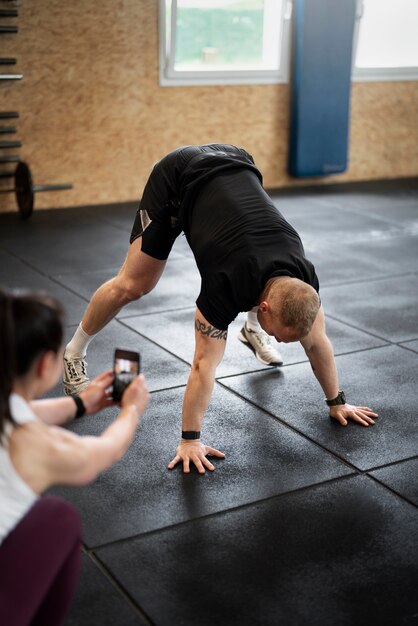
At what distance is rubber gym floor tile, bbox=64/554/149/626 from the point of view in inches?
72.8

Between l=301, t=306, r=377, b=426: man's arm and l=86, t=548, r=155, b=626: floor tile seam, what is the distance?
3.01 feet

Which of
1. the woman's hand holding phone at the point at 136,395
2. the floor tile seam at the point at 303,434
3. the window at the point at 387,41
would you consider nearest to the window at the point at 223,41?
the window at the point at 387,41

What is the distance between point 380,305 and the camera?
4270mm

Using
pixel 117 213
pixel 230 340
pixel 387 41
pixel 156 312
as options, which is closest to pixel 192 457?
pixel 230 340

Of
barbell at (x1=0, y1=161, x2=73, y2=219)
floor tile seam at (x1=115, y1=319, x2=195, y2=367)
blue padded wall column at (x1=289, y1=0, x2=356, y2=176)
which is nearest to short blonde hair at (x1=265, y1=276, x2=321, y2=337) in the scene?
floor tile seam at (x1=115, y1=319, x2=195, y2=367)

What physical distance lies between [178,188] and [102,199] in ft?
13.6

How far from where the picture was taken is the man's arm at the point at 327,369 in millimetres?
2592

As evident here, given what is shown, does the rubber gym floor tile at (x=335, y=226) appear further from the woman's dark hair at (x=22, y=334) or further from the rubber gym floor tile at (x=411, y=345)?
the woman's dark hair at (x=22, y=334)

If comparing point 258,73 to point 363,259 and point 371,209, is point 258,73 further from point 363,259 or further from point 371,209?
point 363,259

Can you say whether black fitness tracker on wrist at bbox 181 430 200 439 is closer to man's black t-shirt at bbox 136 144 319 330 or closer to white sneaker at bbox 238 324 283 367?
man's black t-shirt at bbox 136 144 319 330

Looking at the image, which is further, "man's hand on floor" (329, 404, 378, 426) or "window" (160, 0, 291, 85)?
"window" (160, 0, 291, 85)

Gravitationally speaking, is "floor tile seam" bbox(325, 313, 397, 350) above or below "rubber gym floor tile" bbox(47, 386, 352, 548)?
below

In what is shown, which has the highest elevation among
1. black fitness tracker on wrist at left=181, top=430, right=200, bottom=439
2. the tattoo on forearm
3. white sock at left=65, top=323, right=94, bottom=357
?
the tattoo on forearm

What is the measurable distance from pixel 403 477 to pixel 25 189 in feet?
13.9
